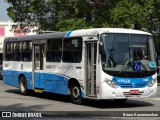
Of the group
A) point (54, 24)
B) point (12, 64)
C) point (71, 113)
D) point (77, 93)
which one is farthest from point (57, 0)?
point (71, 113)

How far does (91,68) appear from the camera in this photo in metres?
14.8

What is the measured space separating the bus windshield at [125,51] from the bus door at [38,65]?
449 cm

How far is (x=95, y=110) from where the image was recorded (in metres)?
13.8

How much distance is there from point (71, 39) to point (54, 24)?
59.7 feet

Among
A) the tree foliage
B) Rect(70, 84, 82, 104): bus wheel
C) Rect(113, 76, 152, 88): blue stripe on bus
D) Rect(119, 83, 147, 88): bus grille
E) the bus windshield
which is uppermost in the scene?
the tree foliage

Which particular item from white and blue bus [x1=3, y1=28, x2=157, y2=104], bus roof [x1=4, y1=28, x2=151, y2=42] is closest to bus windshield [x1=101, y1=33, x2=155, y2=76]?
white and blue bus [x1=3, y1=28, x2=157, y2=104]

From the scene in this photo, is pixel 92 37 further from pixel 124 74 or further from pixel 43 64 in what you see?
pixel 43 64

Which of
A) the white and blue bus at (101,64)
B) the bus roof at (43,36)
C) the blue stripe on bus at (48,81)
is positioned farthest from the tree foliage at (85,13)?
the white and blue bus at (101,64)

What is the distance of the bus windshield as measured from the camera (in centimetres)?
1431

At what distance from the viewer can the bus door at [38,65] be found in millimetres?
18178

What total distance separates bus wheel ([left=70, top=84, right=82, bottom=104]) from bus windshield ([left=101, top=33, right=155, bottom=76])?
1.75m

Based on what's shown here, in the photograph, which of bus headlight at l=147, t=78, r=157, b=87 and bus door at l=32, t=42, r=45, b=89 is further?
bus door at l=32, t=42, r=45, b=89

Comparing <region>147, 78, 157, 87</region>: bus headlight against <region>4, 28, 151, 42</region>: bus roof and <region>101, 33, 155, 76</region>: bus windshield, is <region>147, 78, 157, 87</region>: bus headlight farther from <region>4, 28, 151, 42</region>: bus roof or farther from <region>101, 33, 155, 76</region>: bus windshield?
<region>4, 28, 151, 42</region>: bus roof

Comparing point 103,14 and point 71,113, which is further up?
point 103,14
